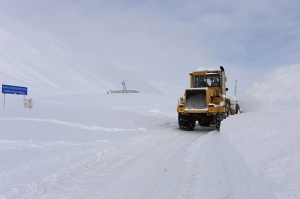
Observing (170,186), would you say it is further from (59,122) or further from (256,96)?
(256,96)

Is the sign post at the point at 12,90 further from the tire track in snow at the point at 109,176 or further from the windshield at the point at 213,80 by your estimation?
the windshield at the point at 213,80

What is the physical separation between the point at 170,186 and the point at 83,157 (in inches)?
106

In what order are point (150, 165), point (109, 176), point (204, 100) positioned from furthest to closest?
point (204, 100)
point (150, 165)
point (109, 176)

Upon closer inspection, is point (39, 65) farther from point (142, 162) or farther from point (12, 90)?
point (142, 162)

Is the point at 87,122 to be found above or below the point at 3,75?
below

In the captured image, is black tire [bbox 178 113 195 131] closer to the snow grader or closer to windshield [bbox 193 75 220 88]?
the snow grader

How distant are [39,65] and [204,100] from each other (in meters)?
64.7

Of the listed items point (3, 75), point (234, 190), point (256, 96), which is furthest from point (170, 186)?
point (3, 75)

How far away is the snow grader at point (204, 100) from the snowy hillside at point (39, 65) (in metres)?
33.5

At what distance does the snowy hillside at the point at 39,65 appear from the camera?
52.0 m

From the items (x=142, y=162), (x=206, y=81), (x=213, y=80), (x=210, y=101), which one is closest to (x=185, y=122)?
(x=210, y=101)

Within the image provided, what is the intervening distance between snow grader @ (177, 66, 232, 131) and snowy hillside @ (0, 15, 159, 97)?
3352cm

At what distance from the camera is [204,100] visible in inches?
523

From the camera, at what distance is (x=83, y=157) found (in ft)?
22.0
